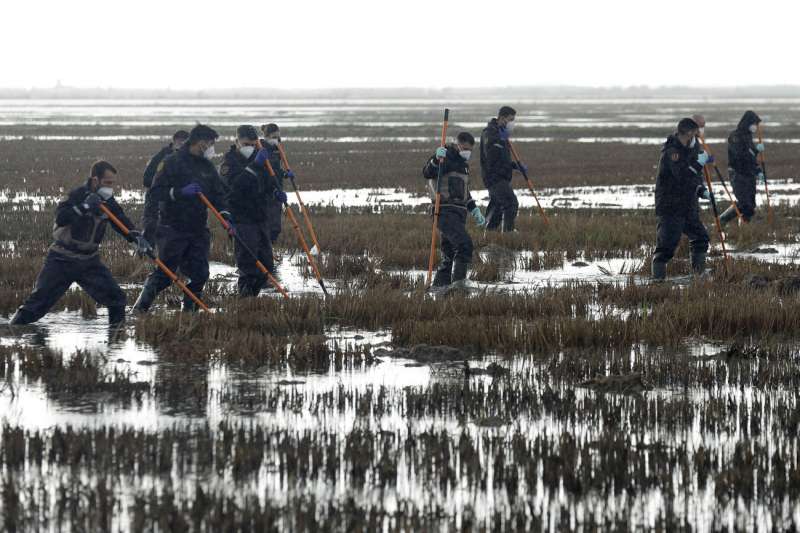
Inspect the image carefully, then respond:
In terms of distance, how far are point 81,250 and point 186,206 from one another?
1.10 meters

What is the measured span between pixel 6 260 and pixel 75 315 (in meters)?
3.07

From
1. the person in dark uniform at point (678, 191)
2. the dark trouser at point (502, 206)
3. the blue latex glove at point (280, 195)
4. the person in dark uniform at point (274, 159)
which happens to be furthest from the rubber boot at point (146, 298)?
the dark trouser at point (502, 206)

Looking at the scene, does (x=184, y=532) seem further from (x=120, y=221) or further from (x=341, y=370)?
(x=120, y=221)

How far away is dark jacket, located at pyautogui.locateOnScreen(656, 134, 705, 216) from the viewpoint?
497 inches

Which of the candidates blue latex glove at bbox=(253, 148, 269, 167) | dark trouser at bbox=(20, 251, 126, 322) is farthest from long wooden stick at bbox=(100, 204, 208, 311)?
blue latex glove at bbox=(253, 148, 269, 167)

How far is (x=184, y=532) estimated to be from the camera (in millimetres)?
5062

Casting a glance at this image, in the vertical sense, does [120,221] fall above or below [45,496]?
above

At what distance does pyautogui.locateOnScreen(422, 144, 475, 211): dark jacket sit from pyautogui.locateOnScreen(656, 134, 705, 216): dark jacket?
2.02 m

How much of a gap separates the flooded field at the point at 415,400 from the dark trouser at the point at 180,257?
340 millimetres

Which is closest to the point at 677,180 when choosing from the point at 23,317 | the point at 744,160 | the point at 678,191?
the point at 678,191

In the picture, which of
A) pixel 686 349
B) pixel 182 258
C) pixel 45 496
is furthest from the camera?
pixel 182 258

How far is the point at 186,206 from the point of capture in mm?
10680

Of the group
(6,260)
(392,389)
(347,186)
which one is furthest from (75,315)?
(347,186)

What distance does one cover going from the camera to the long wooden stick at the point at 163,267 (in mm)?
9727
